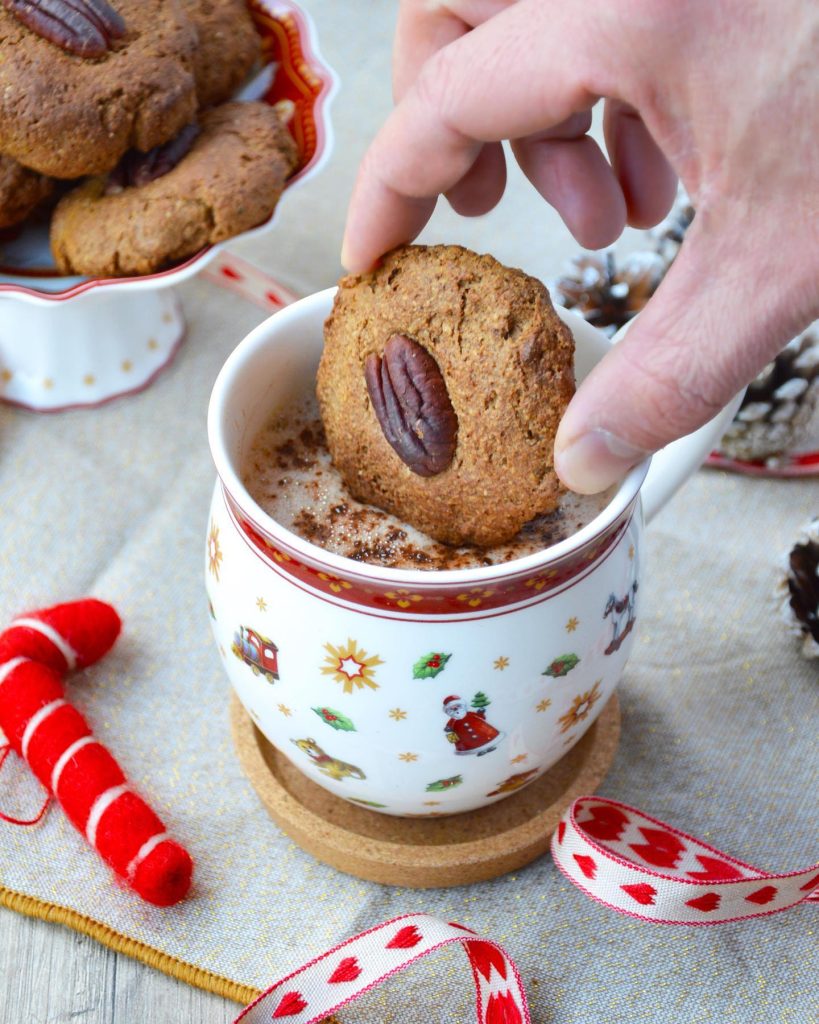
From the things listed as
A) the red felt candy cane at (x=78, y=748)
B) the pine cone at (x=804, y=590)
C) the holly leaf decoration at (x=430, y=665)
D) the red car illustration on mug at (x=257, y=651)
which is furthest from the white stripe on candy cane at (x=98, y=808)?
the pine cone at (x=804, y=590)

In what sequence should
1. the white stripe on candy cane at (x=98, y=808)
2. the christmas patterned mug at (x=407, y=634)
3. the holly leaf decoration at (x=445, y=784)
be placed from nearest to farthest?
the christmas patterned mug at (x=407, y=634), the holly leaf decoration at (x=445, y=784), the white stripe on candy cane at (x=98, y=808)

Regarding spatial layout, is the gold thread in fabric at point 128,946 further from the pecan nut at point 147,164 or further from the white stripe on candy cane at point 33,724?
the pecan nut at point 147,164

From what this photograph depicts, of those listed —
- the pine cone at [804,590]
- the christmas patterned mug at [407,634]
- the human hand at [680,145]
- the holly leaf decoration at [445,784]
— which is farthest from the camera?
the pine cone at [804,590]

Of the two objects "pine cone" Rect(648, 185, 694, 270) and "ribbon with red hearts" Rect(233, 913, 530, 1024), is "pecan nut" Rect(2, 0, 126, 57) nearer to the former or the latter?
"pine cone" Rect(648, 185, 694, 270)

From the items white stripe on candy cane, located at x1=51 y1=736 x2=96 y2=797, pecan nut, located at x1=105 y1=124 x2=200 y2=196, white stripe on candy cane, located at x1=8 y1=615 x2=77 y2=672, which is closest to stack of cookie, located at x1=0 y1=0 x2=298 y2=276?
pecan nut, located at x1=105 y1=124 x2=200 y2=196

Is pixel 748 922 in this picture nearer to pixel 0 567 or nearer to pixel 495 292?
pixel 495 292

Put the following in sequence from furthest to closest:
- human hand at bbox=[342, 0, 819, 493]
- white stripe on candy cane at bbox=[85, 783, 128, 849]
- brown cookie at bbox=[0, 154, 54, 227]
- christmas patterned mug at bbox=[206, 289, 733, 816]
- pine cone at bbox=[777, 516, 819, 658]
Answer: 1. brown cookie at bbox=[0, 154, 54, 227]
2. pine cone at bbox=[777, 516, 819, 658]
3. white stripe on candy cane at bbox=[85, 783, 128, 849]
4. christmas patterned mug at bbox=[206, 289, 733, 816]
5. human hand at bbox=[342, 0, 819, 493]

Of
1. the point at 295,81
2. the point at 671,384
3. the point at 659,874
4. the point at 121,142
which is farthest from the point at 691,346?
the point at 295,81
